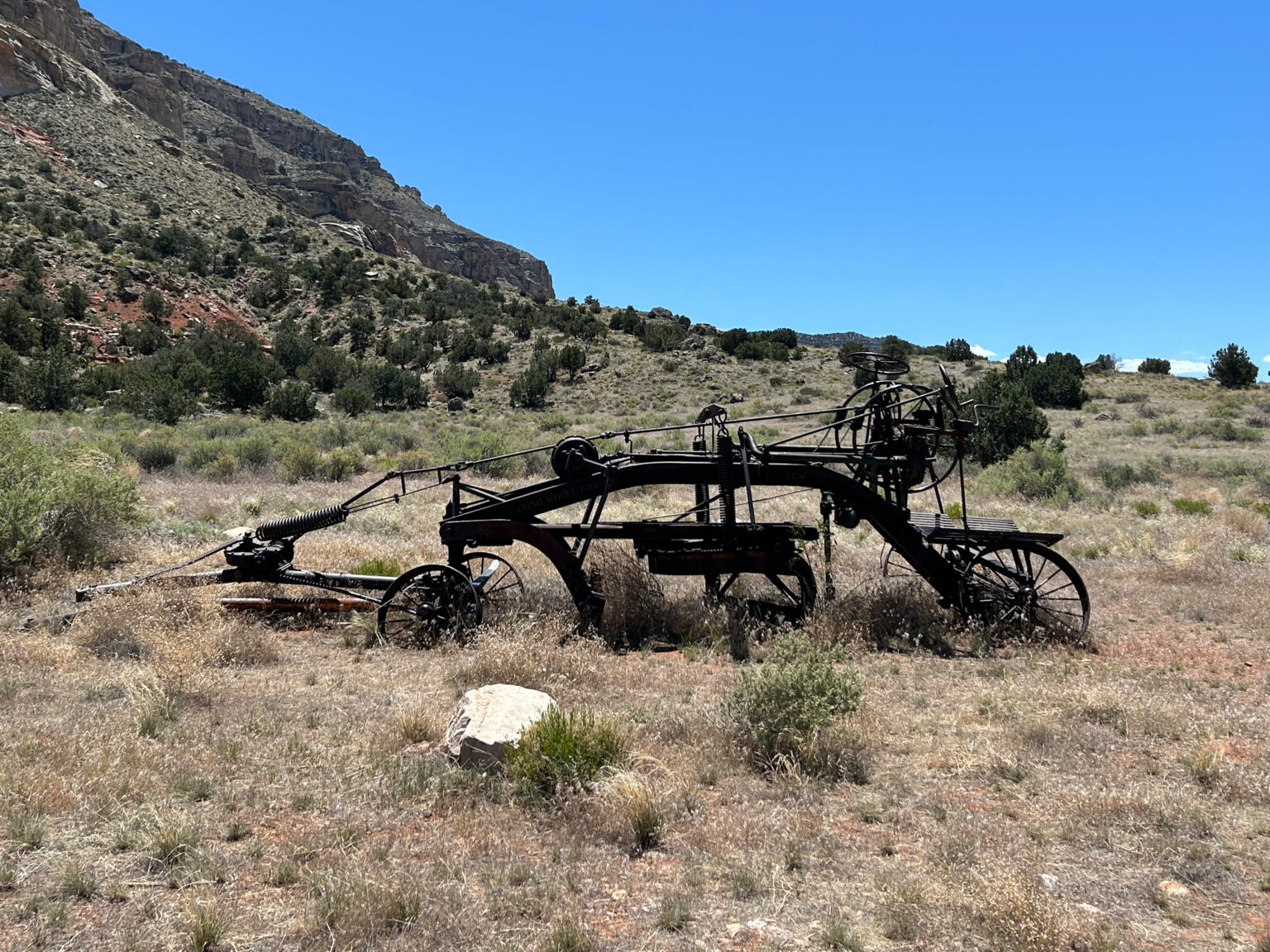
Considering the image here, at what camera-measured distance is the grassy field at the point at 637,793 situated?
3217 mm

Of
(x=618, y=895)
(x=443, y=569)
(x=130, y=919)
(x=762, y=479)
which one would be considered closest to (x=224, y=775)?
(x=130, y=919)

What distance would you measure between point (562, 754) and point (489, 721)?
65 centimetres

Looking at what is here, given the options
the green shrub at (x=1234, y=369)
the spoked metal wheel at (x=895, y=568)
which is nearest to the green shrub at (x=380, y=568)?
the spoked metal wheel at (x=895, y=568)

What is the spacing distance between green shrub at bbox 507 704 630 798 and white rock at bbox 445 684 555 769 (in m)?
0.14

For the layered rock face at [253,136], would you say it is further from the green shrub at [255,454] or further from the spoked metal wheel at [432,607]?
the spoked metal wheel at [432,607]

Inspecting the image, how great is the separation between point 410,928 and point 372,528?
10.5 m

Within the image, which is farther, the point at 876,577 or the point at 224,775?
the point at 876,577

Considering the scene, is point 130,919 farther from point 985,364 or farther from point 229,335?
point 985,364

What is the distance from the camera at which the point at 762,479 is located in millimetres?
7648

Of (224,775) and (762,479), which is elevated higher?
(762,479)

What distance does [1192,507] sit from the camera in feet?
49.3

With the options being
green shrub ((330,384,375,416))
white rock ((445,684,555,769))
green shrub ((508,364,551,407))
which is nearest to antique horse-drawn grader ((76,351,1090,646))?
white rock ((445,684,555,769))

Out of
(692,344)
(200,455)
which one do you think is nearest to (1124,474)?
(200,455)

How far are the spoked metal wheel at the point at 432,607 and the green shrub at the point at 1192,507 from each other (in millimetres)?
14125
